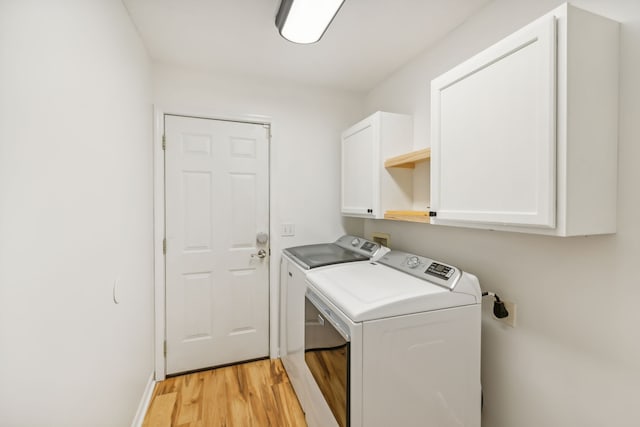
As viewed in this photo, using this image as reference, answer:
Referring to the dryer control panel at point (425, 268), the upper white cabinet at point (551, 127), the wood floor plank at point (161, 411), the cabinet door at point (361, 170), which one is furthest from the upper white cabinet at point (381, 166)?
the wood floor plank at point (161, 411)

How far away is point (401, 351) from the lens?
1.21m

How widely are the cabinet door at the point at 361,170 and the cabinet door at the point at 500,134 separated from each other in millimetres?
570

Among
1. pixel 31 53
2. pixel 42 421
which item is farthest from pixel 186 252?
pixel 31 53

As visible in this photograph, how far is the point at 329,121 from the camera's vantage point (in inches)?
102

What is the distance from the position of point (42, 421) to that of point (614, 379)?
1889 millimetres

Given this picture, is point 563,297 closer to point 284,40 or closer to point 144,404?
point 284,40

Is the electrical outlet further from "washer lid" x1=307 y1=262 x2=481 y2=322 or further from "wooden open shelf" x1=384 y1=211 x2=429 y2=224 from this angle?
"wooden open shelf" x1=384 y1=211 x2=429 y2=224

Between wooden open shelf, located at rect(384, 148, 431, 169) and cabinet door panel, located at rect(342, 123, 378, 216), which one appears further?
cabinet door panel, located at rect(342, 123, 378, 216)

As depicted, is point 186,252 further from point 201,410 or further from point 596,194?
point 596,194

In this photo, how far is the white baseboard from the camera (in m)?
1.66

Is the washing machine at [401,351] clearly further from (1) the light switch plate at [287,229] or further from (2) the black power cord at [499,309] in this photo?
(1) the light switch plate at [287,229]

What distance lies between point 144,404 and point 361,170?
2158mm

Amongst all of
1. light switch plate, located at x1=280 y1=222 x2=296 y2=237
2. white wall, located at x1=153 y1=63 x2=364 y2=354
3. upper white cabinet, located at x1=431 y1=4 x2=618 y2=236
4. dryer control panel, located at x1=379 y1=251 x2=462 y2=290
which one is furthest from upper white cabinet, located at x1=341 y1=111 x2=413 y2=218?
upper white cabinet, located at x1=431 y1=4 x2=618 y2=236

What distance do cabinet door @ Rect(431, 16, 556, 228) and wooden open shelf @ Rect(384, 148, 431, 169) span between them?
0.45ft
